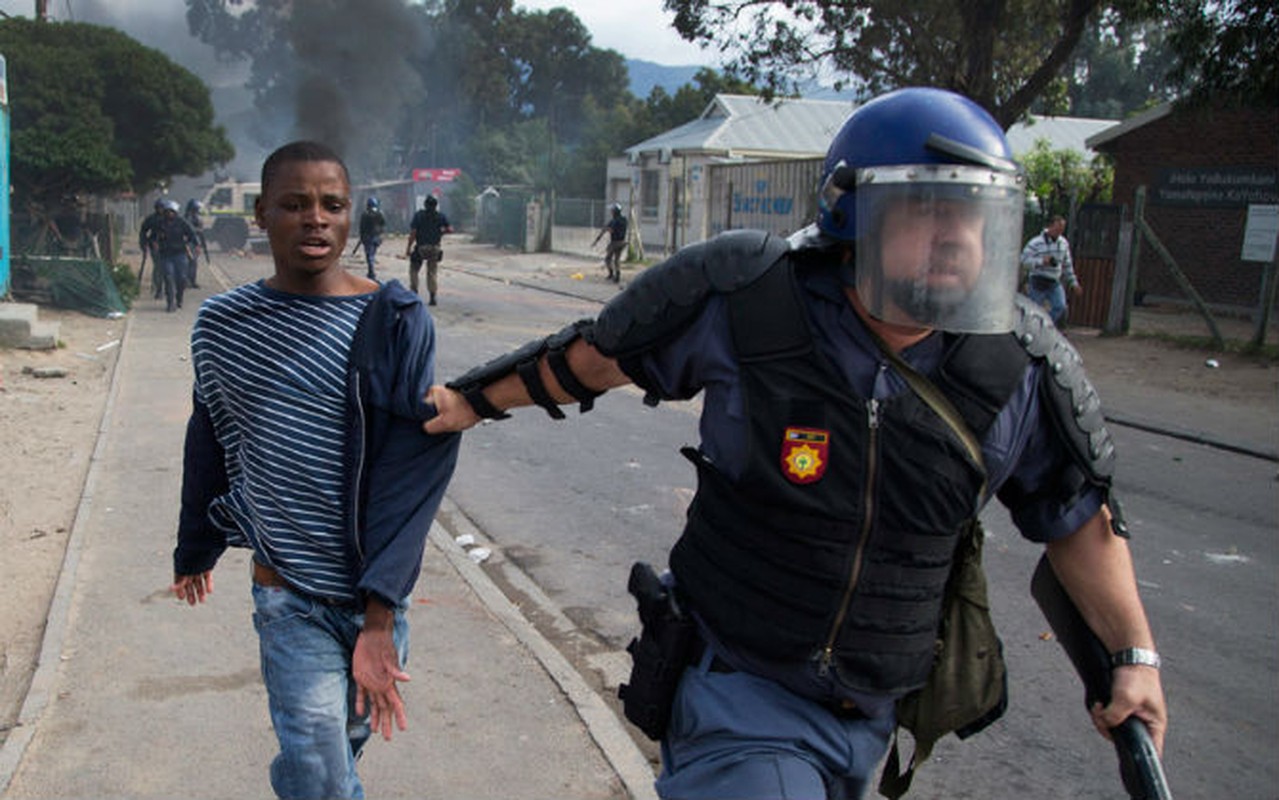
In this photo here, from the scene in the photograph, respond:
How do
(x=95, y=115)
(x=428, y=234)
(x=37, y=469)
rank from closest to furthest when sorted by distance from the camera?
1. (x=37, y=469)
2. (x=428, y=234)
3. (x=95, y=115)

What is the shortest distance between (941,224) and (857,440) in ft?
1.21

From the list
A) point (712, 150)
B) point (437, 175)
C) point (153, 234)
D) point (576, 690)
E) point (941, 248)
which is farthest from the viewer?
point (437, 175)

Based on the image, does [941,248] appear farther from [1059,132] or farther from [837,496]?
[1059,132]

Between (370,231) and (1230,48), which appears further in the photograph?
(370,231)

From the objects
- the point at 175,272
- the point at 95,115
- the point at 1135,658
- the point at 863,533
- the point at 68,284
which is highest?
the point at 95,115

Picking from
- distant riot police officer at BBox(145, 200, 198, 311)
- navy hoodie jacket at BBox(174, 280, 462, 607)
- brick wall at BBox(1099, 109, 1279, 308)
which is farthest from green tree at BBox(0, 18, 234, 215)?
navy hoodie jacket at BBox(174, 280, 462, 607)

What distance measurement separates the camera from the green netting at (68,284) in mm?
16453

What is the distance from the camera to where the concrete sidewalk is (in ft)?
10.9

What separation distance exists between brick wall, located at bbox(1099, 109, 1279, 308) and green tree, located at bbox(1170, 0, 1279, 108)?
20.1 feet

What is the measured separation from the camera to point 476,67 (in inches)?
2837

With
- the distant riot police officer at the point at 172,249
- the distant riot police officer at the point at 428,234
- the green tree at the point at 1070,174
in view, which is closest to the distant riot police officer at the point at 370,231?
the distant riot police officer at the point at 428,234

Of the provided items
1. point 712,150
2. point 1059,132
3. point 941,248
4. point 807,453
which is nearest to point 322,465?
point 807,453

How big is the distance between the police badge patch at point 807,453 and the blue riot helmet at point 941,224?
0.22m

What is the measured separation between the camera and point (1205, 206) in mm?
20453
